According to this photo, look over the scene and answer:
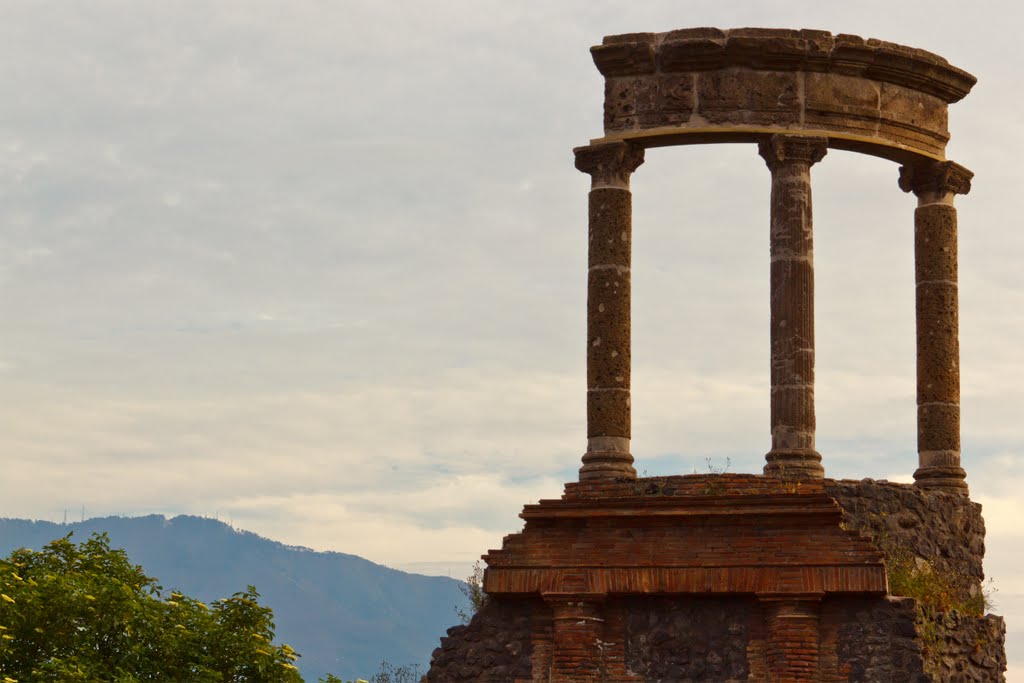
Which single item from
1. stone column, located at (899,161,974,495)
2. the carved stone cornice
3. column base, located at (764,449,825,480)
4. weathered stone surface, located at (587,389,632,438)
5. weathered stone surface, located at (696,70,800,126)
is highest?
weathered stone surface, located at (696,70,800,126)

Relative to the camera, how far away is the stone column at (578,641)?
22.7 m

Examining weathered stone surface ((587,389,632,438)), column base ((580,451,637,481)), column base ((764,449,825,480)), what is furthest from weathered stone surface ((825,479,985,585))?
weathered stone surface ((587,389,632,438))

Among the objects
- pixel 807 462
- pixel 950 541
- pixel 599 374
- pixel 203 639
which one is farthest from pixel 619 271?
pixel 203 639

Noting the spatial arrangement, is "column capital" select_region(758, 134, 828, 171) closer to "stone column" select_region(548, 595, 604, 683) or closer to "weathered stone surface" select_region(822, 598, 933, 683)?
"weathered stone surface" select_region(822, 598, 933, 683)

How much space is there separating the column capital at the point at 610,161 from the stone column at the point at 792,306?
5.79ft

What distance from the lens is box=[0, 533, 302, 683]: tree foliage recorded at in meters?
22.8

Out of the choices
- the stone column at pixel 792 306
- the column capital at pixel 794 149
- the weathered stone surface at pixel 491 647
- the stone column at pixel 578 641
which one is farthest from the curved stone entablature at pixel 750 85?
the weathered stone surface at pixel 491 647

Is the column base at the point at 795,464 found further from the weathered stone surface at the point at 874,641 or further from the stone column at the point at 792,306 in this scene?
the weathered stone surface at the point at 874,641

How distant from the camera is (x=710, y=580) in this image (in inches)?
881

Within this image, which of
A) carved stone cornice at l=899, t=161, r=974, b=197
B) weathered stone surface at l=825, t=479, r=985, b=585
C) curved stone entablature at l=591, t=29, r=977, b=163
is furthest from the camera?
carved stone cornice at l=899, t=161, r=974, b=197

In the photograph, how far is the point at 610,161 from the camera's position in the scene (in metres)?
25.5

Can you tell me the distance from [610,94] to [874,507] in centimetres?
671

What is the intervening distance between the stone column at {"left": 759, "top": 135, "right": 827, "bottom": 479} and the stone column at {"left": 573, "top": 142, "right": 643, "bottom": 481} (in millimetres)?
1940

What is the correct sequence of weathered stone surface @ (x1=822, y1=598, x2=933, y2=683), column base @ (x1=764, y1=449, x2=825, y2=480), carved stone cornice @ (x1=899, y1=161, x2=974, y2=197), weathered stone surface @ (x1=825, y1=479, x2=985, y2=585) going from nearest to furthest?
weathered stone surface @ (x1=822, y1=598, x2=933, y2=683) < weathered stone surface @ (x1=825, y1=479, x2=985, y2=585) < column base @ (x1=764, y1=449, x2=825, y2=480) < carved stone cornice @ (x1=899, y1=161, x2=974, y2=197)
